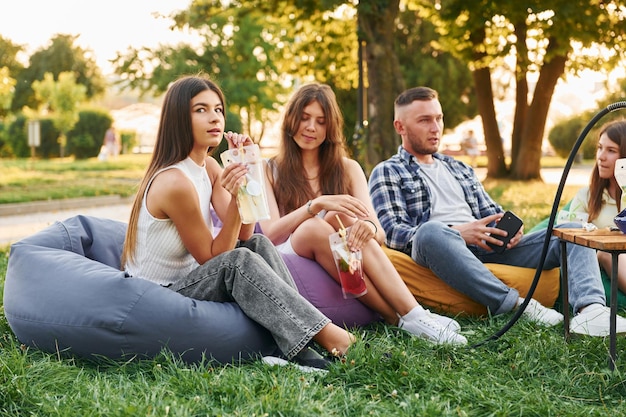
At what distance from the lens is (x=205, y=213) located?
367 centimetres

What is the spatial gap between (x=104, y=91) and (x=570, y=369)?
55.1m

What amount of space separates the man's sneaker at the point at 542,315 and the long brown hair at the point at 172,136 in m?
1.99

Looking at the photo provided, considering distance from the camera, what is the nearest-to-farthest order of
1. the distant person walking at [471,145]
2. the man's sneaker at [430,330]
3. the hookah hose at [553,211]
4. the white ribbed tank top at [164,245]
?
the hookah hose at [553,211] < the white ribbed tank top at [164,245] < the man's sneaker at [430,330] < the distant person walking at [471,145]

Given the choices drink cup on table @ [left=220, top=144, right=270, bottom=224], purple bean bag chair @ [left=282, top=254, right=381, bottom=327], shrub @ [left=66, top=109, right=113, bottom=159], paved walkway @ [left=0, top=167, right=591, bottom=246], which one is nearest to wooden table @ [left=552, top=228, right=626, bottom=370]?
purple bean bag chair @ [left=282, top=254, right=381, bottom=327]

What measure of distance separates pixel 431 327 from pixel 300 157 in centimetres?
132

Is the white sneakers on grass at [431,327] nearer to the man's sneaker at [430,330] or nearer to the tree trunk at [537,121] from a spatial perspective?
the man's sneaker at [430,330]

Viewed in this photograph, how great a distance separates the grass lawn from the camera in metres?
2.75

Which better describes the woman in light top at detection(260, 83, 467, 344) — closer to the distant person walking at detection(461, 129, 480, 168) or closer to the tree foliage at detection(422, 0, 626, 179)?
the tree foliage at detection(422, 0, 626, 179)

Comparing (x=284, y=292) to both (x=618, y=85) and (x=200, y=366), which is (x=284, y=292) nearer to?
(x=200, y=366)

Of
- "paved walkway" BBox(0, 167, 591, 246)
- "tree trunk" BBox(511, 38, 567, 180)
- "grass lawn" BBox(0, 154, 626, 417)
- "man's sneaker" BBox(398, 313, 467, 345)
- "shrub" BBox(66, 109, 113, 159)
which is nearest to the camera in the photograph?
"grass lawn" BBox(0, 154, 626, 417)

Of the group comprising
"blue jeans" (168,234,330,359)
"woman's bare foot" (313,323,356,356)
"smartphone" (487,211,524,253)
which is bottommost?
"woman's bare foot" (313,323,356,356)

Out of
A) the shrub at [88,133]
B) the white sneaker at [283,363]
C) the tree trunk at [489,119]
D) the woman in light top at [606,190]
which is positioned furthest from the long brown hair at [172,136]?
the shrub at [88,133]

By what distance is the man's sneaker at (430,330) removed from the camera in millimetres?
3637

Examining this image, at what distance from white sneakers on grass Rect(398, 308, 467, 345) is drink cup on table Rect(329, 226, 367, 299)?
264 mm
